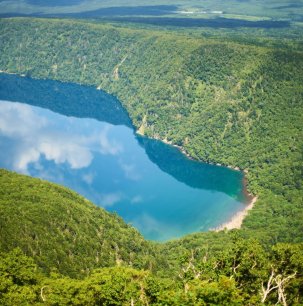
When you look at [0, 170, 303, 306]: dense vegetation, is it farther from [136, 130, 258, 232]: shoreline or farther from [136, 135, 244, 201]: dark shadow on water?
[136, 135, 244, 201]: dark shadow on water

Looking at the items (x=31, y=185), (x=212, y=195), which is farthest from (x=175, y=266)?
(x=212, y=195)

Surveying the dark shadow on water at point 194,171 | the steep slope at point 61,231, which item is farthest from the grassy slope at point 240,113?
the steep slope at point 61,231

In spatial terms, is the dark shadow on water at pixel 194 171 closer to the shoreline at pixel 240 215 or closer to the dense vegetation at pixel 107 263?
the shoreline at pixel 240 215

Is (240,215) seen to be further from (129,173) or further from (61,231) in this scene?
(61,231)

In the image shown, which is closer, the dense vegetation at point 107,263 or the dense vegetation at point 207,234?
the dense vegetation at point 107,263

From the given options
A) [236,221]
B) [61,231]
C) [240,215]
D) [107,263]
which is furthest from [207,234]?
[61,231]

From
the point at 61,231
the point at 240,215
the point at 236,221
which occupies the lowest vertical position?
the point at 61,231

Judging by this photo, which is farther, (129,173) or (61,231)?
(129,173)
